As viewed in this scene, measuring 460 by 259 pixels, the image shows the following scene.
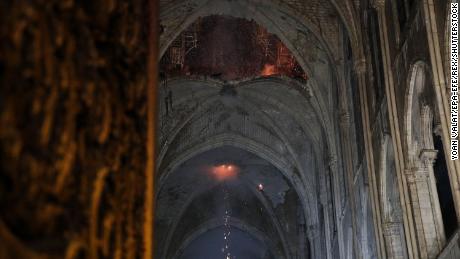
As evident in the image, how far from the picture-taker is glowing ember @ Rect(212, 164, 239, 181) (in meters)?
26.5

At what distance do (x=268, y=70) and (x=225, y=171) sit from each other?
6298mm

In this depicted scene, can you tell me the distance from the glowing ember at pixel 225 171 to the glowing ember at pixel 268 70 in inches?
230

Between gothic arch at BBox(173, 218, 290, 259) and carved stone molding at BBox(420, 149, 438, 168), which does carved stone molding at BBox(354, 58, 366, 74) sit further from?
gothic arch at BBox(173, 218, 290, 259)

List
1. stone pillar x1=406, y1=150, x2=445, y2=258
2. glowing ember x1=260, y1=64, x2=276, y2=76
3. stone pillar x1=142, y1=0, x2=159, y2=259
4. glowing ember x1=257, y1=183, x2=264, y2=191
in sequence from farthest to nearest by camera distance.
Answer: glowing ember x1=257, y1=183, x2=264, y2=191 < glowing ember x1=260, y1=64, x2=276, y2=76 < stone pillar x1=406, y1=150, x2=445, y2=258 < stone pillar x1=142, y1=0, x2=159, y2=259

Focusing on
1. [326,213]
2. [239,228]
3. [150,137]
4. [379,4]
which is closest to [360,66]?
[379,4]

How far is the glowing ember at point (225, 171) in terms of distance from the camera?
2653 centimetres

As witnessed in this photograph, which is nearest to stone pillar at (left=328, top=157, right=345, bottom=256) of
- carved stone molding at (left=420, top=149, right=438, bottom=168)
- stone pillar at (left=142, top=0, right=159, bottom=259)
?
carved stone molding at (left=420, top=149, right=438, bottom=168)

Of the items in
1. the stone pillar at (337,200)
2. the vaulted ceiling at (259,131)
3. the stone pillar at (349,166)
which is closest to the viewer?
the stone pillar at (349,166)

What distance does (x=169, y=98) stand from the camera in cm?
2170

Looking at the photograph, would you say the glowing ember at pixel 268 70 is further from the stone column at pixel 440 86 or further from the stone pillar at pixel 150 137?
the stone pillar at pixel 150 137

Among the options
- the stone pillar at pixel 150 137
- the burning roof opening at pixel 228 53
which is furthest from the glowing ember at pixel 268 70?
the stone pillar at pixel 150 137

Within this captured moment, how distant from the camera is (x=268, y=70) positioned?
858 inches

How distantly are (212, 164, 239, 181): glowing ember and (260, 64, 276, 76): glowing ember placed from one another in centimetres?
584

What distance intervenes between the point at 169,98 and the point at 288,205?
27.3 feet
